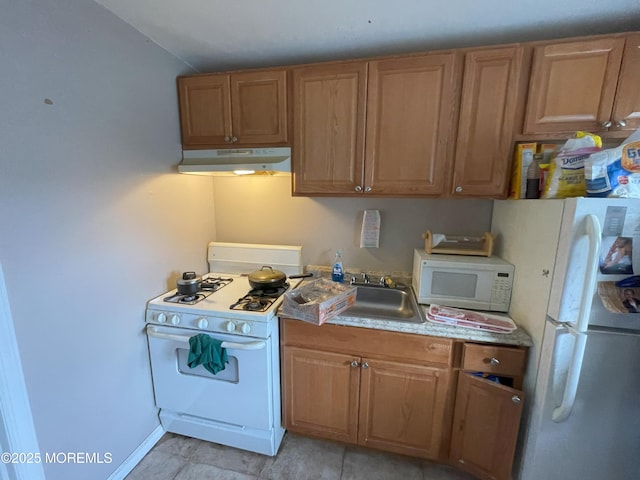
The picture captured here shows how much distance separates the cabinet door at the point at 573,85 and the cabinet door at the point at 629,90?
2 cm

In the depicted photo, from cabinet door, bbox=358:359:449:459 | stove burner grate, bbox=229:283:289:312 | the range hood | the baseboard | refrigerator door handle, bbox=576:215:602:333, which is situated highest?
the range hood

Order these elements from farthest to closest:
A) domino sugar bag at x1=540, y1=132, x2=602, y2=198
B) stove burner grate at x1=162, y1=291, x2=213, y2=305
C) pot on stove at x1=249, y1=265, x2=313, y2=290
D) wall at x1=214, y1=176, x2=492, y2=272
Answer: wall at x1=214, y1=176, x2=492, y2=272
pot on stove at x1=249, y1=265, x2=313, y2=290
stove burner grate at x1=162, y1=291, x2=213, y2=305
domino sugar bag at x1=540, y1=132, x2=602, y2=198

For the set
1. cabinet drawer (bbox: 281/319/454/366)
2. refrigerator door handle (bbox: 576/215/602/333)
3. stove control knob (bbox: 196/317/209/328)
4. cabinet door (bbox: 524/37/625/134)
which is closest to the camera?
refrigerator door handle (bbox: 576/215/602/333)

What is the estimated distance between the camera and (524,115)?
1.35 metres

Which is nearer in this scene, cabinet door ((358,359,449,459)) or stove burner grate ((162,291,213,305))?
cabinet door ((358,359,449,459))

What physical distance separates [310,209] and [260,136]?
0.63 metres

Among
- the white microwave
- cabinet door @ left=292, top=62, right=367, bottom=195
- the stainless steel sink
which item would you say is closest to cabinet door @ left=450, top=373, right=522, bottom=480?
the white microwave

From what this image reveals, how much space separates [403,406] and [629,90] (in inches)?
74.5

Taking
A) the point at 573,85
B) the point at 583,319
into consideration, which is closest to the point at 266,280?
the point at 583,319

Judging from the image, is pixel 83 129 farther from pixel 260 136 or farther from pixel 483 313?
pixel 483 313

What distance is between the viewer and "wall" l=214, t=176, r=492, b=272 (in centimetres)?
186

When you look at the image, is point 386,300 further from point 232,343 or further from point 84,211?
point 84,211

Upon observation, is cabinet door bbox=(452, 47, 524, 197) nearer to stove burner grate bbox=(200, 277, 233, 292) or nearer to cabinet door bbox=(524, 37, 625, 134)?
cabinet door bbox=(524, 37, 625, 134)

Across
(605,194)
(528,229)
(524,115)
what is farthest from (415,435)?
(524,115)
